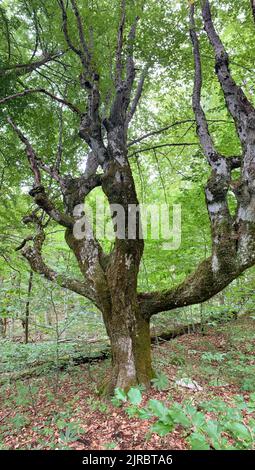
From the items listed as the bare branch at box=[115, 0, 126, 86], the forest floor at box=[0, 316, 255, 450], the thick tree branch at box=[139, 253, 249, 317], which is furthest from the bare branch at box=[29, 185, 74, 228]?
the forest floor at box=[0, 316, 255, 450]

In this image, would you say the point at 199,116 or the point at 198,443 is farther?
the point at 199,116

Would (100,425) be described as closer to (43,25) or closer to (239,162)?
(239,162)

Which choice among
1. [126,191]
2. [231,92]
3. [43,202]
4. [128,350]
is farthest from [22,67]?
[128,350]

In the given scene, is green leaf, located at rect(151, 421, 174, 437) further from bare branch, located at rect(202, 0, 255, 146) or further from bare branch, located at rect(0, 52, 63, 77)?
bare branch, located at rect(0, 52, 63, 77)

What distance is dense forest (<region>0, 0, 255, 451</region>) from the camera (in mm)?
3350

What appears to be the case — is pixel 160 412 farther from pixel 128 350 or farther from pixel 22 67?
pixel 22 67

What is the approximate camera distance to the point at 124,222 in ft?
13.3

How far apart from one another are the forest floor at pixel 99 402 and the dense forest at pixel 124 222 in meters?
0.02

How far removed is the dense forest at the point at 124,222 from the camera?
3350mm

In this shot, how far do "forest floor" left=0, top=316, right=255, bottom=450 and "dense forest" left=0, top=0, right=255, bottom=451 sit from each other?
24mm

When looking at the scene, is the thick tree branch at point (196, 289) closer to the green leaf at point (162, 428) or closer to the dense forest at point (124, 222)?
the dense forest at point (124, 222)

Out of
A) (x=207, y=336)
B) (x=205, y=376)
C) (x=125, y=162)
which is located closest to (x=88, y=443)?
(x=205, y=376)

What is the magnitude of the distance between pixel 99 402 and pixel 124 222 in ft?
8.27

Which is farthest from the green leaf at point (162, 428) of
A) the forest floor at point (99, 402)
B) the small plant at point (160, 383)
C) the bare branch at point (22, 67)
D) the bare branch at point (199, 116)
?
the bare branch at point (22, 67)
